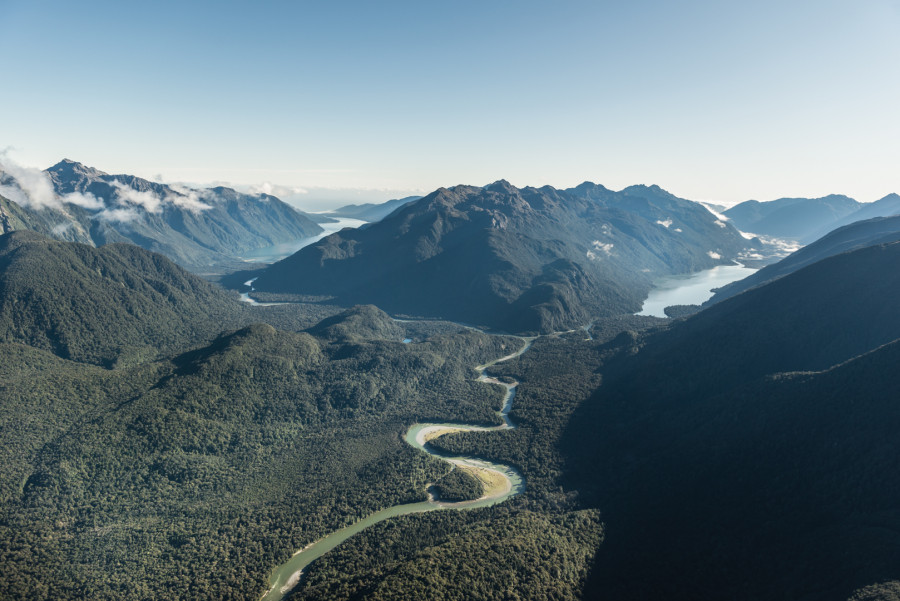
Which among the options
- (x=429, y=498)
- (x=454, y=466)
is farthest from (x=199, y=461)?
(x=454, y=466)

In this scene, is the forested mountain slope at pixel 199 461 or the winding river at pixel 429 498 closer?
the forested mountain slope at pixel 199 461

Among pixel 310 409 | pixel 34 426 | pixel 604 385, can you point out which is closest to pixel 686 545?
pixel 604 385

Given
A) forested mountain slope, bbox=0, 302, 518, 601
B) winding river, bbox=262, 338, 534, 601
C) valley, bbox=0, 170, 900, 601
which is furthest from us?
winding river, bbox=262, 338, 534, 601

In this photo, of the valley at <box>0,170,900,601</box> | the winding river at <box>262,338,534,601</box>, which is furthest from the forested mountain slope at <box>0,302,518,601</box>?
the winding river at <box>262,338,534,601</box>

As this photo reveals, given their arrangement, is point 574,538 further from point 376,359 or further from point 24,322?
point 24,322

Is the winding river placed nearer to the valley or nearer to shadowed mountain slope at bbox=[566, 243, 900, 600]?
the valley

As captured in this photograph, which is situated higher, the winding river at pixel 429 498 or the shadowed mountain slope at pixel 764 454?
the shadowed mountain slope at pixel 764 454

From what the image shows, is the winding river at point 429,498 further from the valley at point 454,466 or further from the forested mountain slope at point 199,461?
the forested mountain slope at point 199,461

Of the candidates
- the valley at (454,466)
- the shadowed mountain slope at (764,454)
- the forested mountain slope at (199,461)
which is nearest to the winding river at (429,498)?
the valley at (454,466)

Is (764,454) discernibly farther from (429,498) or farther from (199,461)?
(199,461)
